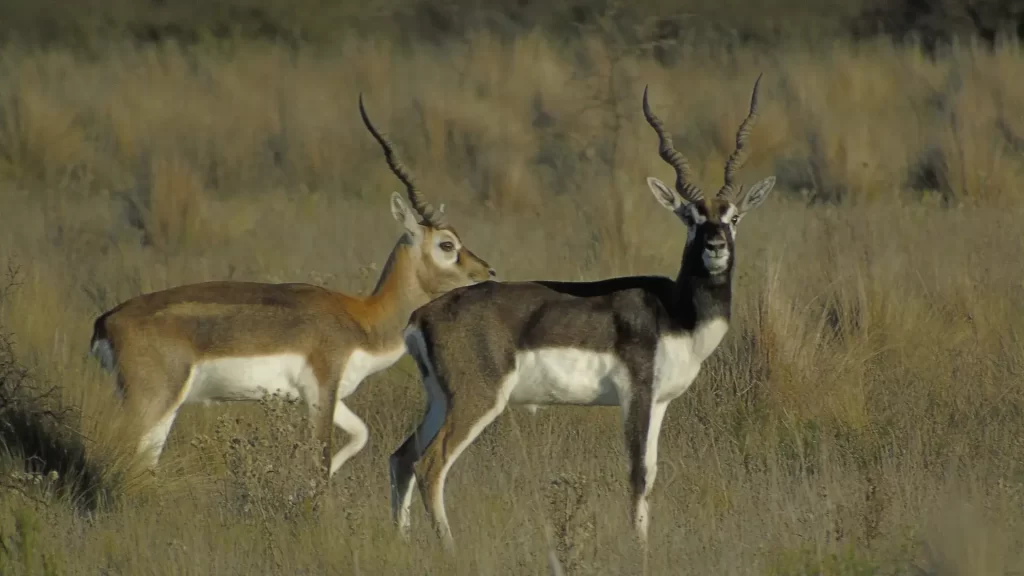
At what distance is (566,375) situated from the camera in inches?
286

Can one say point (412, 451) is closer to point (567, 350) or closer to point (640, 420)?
point (567, 350)

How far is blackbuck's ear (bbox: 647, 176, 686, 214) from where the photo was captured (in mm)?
7926

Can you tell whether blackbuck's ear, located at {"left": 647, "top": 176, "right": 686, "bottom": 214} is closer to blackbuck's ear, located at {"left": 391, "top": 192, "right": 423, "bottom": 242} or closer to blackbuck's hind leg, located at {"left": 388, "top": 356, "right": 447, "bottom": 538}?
blackbuck's hind leg, located at {"left": 388, "top": 356, "right": 447, "bottom": 538}

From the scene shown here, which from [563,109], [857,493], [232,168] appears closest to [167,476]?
[857,493]

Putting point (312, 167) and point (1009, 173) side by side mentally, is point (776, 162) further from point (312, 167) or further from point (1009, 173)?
point (312, 167)

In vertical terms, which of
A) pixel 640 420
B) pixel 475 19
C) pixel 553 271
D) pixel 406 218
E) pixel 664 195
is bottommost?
pixel 640 420

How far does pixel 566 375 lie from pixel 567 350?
0.11 meters

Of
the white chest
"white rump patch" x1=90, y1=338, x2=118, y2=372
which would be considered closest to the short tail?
"white rump patch" x1=90, y1=338, x2=118, y2=372

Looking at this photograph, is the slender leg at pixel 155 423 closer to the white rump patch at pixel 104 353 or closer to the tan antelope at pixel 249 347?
the tan antelope at pixel 249 347

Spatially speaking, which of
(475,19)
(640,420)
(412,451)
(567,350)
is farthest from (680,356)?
(475,19)

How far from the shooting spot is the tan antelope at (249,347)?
7875 mm

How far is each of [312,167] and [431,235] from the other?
8.53 metres

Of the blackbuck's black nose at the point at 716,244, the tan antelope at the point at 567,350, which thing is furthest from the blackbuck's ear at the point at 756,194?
the blackbuck's black nose at the point at 716,244

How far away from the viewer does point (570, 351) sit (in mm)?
7289
